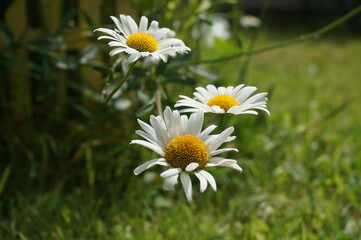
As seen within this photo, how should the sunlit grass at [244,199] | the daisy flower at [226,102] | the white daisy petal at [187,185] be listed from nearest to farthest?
the white daisy petal at [187,185] → the daisy flower at [226,102] → the sunlit grass at [244,199]

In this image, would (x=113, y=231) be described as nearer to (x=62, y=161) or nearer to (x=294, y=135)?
(x=62, y=161)

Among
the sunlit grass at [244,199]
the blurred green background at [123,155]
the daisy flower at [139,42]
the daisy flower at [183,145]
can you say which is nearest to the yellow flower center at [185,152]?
the daisy flower at [183,145]

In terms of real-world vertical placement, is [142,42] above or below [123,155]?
above

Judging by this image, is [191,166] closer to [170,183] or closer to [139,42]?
[170,183]

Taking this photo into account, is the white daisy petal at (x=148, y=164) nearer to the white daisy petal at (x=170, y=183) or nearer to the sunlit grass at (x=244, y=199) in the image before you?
the white daisy petal at (x=170, y=183)

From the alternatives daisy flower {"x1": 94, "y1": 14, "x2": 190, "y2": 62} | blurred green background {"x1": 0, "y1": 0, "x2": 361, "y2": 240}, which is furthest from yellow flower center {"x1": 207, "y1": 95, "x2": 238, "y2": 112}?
blurred green background {"x1": 0, "y1": 0, "x2": 361, "y2": 240}

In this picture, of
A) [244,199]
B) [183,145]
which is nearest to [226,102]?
[183,145]

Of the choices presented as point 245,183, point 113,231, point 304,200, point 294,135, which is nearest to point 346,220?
point 304,200
